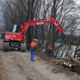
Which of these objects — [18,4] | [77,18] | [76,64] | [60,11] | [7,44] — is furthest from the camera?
[18,4]

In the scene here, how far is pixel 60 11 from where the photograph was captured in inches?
902

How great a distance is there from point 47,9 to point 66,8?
3531mm

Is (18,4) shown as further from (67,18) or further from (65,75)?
(65,75)

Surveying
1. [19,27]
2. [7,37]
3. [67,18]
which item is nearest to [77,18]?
[67,18]

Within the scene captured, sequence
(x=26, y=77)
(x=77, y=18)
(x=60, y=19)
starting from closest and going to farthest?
(x=26, y=77), (x=77, y=18), (x=60, y=19)

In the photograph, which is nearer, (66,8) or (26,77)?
(26,77)

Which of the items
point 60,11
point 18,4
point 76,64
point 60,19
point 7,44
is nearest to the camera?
point 76,64

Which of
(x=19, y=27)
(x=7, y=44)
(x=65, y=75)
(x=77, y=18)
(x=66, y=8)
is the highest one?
(x=66, y=8)

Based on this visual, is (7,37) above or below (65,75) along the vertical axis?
above

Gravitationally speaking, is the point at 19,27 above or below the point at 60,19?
below

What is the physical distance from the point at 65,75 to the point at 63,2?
16.6 meters

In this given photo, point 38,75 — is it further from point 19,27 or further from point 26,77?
point 19,27

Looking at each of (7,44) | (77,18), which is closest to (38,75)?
(7,44)

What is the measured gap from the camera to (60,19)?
24.5 metres
